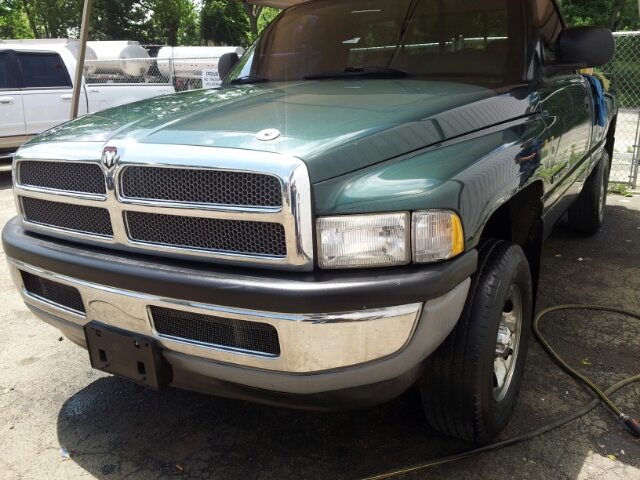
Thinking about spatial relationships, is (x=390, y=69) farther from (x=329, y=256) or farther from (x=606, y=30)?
(x=329, y=256)

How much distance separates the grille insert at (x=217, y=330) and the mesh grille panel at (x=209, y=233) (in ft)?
0.77

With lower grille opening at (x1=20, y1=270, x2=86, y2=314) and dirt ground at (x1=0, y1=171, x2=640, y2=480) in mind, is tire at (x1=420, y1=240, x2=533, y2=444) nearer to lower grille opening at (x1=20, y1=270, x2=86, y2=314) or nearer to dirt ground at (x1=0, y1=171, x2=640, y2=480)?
dirt ground at (x1=0, y1=171, x2=640, y2=480)

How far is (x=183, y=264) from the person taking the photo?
202cm

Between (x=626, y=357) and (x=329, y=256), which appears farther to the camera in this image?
(x=626, y=357)

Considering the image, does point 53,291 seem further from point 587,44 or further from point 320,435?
point 587,44

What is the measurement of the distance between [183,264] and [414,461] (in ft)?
4.06

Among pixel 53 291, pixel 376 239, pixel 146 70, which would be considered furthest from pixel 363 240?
pixel 146 70

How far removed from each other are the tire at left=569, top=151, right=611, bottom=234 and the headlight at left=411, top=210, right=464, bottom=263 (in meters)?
3.81

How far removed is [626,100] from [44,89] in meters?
12.2

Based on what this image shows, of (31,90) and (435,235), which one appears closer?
(435,235)

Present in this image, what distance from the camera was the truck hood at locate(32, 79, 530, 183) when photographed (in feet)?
6.32

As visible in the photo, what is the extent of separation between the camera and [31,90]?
9641 mm

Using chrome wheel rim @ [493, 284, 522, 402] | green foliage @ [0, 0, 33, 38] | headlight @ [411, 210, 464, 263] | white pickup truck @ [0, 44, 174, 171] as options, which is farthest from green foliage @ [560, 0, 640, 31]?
green foliage @ [0, 0, 33, 38]

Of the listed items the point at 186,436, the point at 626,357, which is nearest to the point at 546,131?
the point at 626,357
